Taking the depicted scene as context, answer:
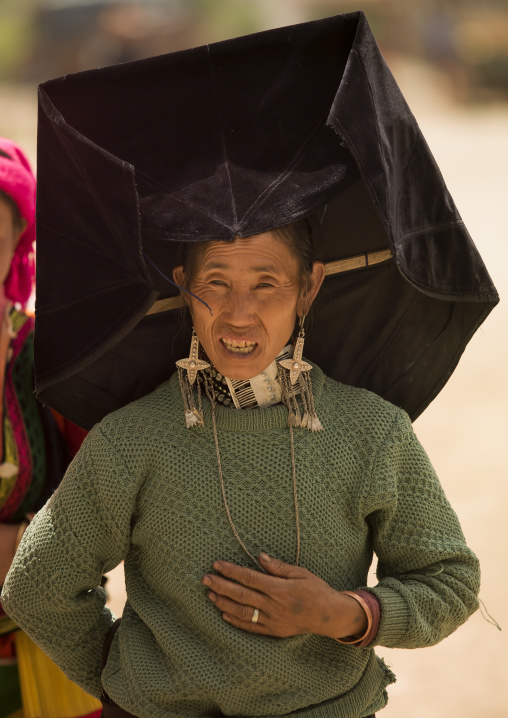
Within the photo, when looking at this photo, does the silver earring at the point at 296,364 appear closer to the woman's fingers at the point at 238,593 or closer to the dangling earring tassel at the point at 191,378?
the dangling earring tassel at the point at 191,378

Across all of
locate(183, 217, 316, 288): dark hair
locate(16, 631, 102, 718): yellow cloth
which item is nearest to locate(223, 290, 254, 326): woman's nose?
locate(183, 217, 316, 288): dark hair

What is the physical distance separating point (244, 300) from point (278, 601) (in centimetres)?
59

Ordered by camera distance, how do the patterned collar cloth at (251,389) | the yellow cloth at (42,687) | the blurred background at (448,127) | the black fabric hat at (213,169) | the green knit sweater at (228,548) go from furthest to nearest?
the blurred background at (448,127) → the yellow cloth at (42,687) → the patterned collar cloth at (251,389) → the green knit sweater at (228,548) → the black fabric hat at (213,169)

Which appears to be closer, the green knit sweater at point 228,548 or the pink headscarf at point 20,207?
the green knit sweater at point 228,548

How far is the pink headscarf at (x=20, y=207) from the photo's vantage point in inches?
100

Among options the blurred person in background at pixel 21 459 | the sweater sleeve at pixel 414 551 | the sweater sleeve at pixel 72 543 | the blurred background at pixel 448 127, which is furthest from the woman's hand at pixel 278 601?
the blurred background at pixel 448 127

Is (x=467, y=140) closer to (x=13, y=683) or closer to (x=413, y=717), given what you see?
(x=413, y=717)

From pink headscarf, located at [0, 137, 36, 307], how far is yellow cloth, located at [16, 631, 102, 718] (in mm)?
957

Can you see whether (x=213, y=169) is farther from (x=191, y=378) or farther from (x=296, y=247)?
(x=191, y=378)

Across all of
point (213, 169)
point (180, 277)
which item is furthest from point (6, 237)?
point (213, 169)

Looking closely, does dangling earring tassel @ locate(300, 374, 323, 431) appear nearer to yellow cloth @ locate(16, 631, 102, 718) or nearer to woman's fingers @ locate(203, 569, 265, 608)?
woman's fingers @ locate(203, 569, 265, 608)

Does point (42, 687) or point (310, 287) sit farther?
point (42, 687)

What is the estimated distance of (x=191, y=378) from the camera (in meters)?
2.00

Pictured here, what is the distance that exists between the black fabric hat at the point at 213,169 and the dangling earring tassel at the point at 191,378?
14cm
